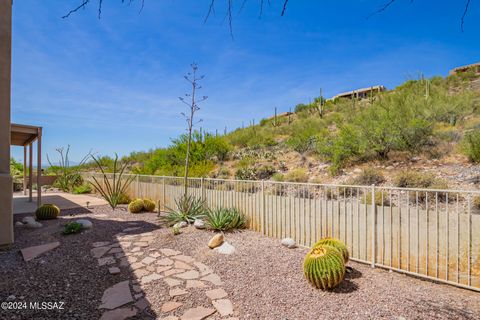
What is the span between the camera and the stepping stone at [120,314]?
109 inches

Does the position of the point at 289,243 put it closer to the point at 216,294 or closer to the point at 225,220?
the point at 225,220

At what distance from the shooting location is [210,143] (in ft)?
45.5

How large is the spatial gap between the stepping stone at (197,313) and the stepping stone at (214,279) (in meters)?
0.62

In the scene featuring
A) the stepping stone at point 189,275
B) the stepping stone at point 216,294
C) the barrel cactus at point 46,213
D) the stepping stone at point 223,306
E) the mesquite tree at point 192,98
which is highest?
the mesquite tree at point 192,98

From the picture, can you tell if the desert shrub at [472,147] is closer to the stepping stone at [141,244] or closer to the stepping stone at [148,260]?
the stepping stone at [148,260]

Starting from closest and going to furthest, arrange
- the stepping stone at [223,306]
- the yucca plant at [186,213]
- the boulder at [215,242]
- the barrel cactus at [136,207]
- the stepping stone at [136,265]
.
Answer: the stepping stone at [223,306]
the stepping stone at [136,265]
the boulder at [215,242]
the yucca plant at [186,213]
the barrel cactus at [136,207]

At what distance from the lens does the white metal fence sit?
340 cm

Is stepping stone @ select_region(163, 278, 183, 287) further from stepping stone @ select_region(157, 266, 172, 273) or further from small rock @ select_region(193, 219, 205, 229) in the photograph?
small rock @ select_region(193, 219, 205, 229)

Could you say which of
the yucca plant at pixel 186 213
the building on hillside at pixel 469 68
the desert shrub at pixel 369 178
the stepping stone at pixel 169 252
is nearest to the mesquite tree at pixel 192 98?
the yucca plant at pixel 186 213

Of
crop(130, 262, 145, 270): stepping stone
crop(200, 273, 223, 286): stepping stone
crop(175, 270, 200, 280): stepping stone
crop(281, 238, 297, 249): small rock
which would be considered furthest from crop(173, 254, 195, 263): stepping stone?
crop(281, 238, 297, 249): small rock

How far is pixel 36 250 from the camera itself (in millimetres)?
4535

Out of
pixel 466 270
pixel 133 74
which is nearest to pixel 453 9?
pixel 466 270

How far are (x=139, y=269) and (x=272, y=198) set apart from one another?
301 cm

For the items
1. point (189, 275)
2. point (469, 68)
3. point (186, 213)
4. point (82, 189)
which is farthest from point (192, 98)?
point (469, 68)
